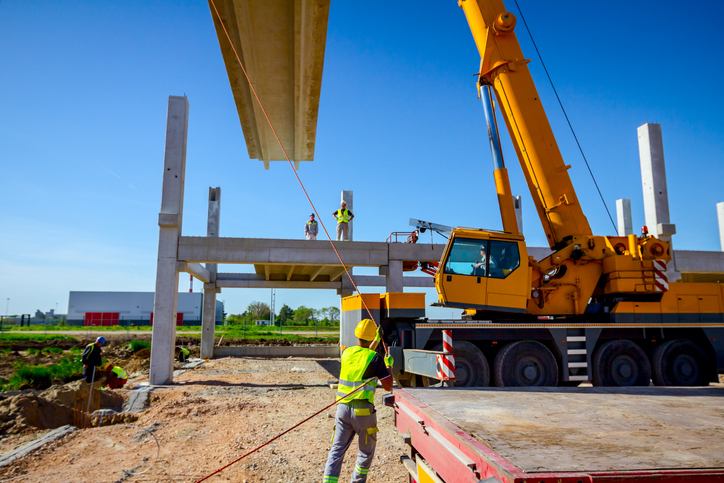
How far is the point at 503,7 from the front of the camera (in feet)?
33.3

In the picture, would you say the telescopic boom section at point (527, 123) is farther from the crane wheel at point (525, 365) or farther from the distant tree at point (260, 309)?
the distant tree at point (260, 309)

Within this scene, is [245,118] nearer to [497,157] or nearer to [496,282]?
[497,157]

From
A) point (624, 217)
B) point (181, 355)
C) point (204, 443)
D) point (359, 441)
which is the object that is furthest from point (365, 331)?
point (624, 217)

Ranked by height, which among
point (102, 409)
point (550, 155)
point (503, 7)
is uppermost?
point (503, 7)

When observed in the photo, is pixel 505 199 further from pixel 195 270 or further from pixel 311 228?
pixel 195 270

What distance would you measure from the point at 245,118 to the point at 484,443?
860cm

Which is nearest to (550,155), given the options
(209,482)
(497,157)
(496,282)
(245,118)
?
(497,157)

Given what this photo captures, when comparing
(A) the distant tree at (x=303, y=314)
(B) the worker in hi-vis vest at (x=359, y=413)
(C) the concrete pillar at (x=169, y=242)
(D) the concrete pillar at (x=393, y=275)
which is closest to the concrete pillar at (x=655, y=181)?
(D) the concrete pillar at (x=393, y=275)

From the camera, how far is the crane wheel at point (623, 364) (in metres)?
9.37

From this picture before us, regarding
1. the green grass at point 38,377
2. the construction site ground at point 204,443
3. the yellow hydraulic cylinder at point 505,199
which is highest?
the yellow hydraulic cylinder at point 505,199

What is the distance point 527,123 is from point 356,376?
742 centimetres

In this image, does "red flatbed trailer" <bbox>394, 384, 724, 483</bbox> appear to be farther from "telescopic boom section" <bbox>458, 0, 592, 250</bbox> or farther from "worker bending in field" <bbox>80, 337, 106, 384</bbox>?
"worker bending in field" <bbox>80, 337, 106, 384</bbox>

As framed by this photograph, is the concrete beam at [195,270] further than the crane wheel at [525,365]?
Yes

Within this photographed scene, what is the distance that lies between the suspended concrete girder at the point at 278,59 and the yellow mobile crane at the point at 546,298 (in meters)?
3.97
